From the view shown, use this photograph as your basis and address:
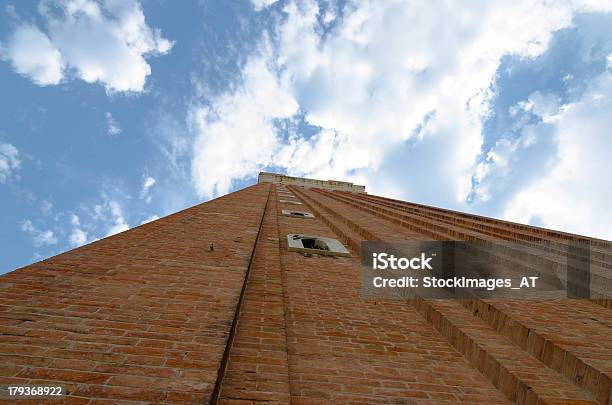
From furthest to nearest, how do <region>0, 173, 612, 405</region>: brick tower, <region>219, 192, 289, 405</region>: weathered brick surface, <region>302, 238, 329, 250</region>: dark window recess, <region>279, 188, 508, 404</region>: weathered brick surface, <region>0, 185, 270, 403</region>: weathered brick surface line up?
<region>302, 238, 329, 250</region>: dark window recess → <region>279, 188, 508, 404</region>: weathered brick surface → <region>219, 192, 289, 405</region>: weathered brick surface → <region>0, 173, 612, 405</region>: brick tower → <region>0, 185, 270, 403</region>: weathered brick surface

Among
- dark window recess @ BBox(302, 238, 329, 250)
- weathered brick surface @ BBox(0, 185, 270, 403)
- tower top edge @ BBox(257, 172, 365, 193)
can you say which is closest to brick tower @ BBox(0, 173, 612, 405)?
weathered brick surface @ BBox(0, 185, 270, 403)

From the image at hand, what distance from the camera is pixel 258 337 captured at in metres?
3.17

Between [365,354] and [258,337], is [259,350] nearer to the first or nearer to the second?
[258,337]

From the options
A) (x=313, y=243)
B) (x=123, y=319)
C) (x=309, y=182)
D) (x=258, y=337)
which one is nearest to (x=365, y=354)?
(x=258, y=337)

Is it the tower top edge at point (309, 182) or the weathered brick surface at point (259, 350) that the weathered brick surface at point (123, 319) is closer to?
the weathered brick surface at point (259, 350)

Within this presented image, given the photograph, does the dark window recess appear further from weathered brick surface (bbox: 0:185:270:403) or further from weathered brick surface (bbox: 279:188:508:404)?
weathered brick surface (bbox: 0:185:270:403)

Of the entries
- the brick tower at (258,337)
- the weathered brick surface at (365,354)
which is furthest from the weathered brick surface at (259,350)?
the weathered brick surface at (365,354)

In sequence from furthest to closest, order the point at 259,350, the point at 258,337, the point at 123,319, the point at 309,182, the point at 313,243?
the point at 309,182
the point at 313,243
the point at 258,337
the point at 259,350
the point at 123,319

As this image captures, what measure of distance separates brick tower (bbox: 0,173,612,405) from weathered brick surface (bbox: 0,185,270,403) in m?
0.01

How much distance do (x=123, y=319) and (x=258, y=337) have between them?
3.47 ft

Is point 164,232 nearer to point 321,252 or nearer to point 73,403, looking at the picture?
point 321,252

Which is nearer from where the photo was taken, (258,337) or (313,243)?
(258,337)

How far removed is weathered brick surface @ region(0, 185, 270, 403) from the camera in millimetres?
2066

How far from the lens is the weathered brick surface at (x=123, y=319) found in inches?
81.4
